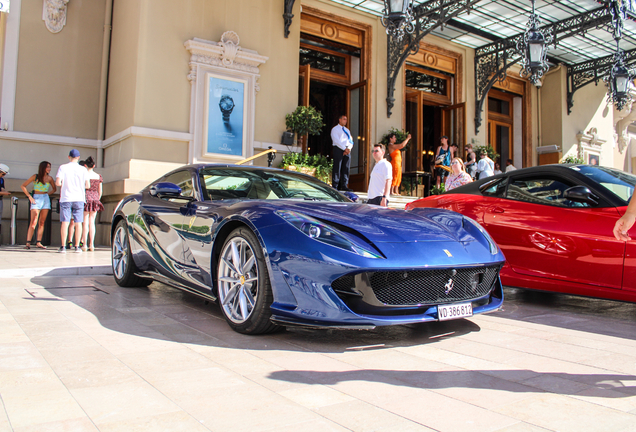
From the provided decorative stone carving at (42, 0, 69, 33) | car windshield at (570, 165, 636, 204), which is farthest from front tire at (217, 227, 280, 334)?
decorative stone carving at (42, 0, 69, 33)

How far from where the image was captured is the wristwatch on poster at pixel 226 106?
37.0ft

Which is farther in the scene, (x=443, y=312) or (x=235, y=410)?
(x=443, y=312)

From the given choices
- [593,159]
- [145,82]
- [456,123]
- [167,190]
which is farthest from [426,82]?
[167,190]

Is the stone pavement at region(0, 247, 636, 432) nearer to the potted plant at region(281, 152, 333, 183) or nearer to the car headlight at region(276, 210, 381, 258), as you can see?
the car headlight at region(276, 210, 381, 258)

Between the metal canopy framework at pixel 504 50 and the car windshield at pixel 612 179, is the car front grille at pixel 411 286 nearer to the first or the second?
the car windshield at pixel 612 179

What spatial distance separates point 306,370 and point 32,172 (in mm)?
10497

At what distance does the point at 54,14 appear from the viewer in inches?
447

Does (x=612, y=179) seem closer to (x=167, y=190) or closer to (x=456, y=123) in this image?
(x=167, y=190)

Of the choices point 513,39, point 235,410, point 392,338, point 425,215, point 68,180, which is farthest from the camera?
point 513,39

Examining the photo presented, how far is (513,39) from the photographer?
636 inches

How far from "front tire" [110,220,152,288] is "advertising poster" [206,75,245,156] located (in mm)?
5877

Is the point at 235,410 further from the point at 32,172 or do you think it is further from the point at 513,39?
the point at 513,39

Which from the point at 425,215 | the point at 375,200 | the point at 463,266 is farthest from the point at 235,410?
the point at 375,200

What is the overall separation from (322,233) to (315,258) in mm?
193
